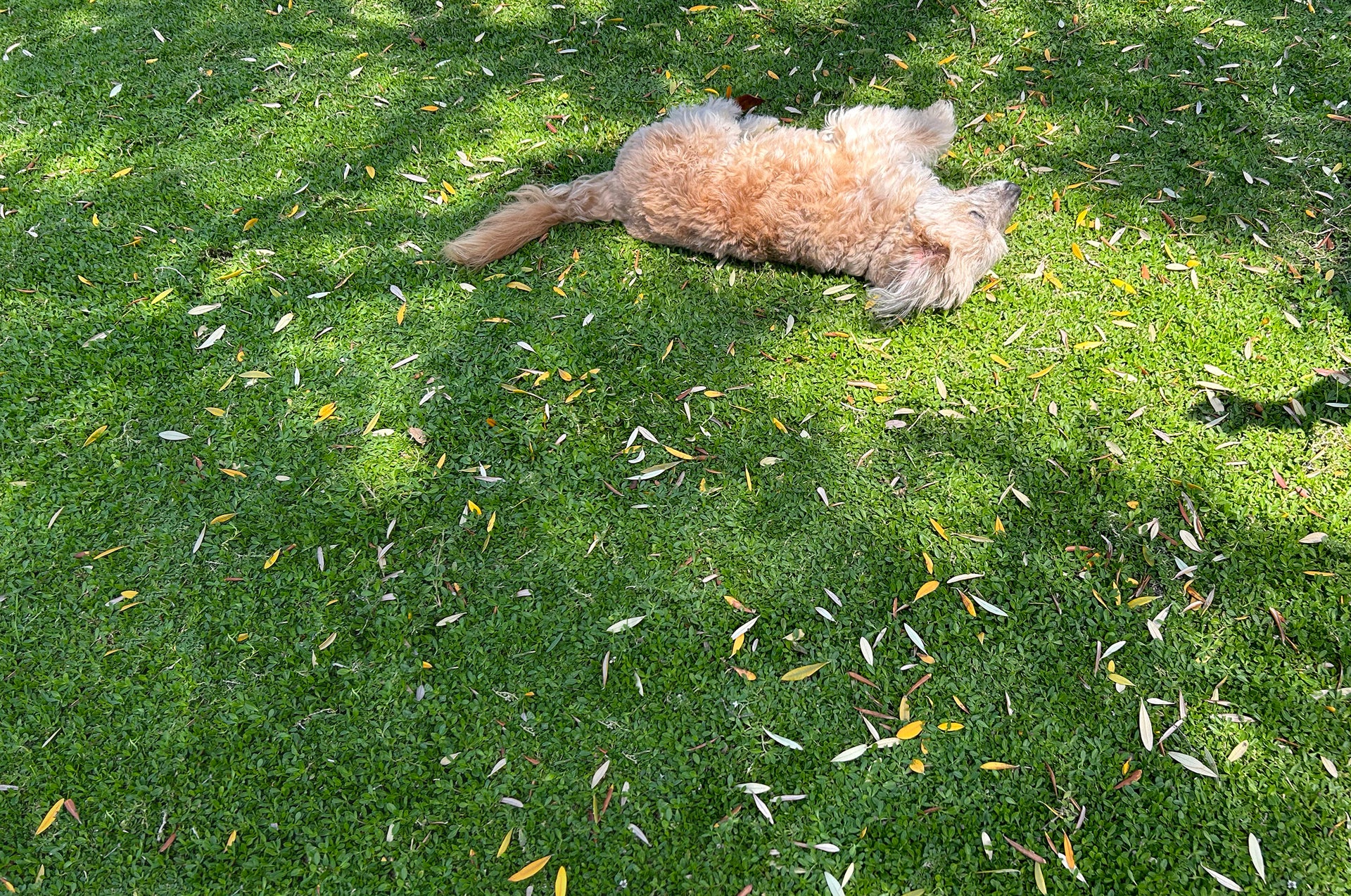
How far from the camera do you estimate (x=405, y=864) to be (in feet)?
8.73

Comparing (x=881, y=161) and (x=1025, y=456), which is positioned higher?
(x=881, y=161)

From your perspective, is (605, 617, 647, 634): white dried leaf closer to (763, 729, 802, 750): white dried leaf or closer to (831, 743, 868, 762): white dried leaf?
(763, 729, 802, 750): white dried leaf

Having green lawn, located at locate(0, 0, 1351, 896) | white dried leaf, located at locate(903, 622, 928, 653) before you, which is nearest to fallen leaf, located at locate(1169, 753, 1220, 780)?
green lawn, located at locate(0, 0, 1351, 896)

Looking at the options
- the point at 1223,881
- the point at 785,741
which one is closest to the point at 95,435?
the point at 785,741

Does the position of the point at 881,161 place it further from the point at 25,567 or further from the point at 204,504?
the point at 25,567

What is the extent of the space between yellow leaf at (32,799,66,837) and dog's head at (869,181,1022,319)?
12.2ft

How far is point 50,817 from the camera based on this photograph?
2.74 meters

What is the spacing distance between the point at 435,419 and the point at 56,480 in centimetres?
165

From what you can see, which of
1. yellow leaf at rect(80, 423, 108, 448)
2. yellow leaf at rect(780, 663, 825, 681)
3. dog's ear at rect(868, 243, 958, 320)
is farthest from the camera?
yellow leaf at rect(80, 423, 108, 448)

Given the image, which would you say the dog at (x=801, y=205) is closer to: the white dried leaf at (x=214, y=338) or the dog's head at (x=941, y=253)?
the dog's head at (x=941, y=253)

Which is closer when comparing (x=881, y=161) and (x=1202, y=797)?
(x=1202, y=797)

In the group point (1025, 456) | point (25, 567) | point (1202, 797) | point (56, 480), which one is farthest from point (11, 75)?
point (1202, 797)

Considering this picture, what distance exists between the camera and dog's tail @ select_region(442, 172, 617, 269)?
3.75m

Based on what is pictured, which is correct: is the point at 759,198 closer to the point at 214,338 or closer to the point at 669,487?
the point at 669,487
